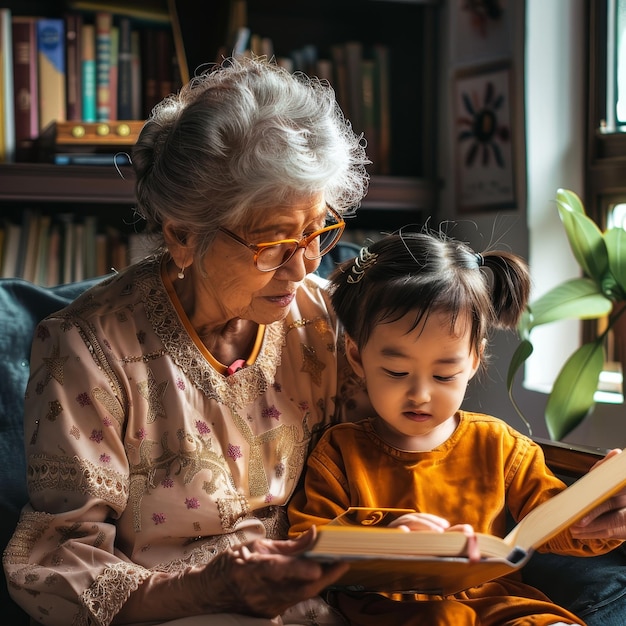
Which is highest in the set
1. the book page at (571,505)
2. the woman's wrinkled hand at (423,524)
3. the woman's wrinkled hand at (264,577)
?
the book page at (571,505)

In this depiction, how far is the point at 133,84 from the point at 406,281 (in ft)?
5.08

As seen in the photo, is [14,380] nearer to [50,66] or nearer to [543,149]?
[50,66]

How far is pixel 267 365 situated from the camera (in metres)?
1.51

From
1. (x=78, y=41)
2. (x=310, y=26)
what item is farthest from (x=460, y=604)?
(x=310, y=26)

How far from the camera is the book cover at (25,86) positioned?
2.49m

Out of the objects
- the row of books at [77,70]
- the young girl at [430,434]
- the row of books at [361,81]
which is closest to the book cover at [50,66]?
the row of books at [77,70]

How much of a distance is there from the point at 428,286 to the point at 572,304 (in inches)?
34.5

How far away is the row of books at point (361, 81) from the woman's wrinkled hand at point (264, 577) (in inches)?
75.6

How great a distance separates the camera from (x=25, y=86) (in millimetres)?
2502

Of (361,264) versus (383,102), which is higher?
(383,102)

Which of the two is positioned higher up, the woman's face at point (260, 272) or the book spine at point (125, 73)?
the book spine at point (125, 73)

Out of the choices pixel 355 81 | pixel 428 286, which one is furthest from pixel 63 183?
pixel 428 286

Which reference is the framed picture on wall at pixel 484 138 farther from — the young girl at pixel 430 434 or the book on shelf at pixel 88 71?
the young girl at pixel 430 434

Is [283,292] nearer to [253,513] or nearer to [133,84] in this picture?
[253,513]
